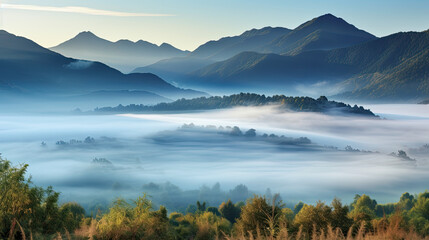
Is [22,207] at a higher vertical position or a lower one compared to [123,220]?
lower

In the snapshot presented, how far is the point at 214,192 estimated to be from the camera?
196625mm

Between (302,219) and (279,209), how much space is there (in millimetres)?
1037

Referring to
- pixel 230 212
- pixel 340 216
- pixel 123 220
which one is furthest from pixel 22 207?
pixel 230 212

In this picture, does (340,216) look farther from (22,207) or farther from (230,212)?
(230,212)

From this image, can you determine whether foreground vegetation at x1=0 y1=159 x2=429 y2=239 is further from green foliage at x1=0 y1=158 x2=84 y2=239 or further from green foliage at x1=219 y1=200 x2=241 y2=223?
green foliage at x1=219 y1=200 x2=241 y2=223

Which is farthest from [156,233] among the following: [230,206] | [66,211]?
[230,206]

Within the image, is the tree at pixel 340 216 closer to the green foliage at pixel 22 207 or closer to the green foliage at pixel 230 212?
the green foliage at pixel 22 207

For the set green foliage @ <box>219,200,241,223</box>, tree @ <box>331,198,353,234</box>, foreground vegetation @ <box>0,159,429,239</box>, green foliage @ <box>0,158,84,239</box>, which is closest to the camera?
foreground vegetation @ <box>0,159,429,239</box>

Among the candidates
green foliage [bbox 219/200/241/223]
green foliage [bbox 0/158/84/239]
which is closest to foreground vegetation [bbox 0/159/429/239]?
green foliage [bbox 0/158/84/239]

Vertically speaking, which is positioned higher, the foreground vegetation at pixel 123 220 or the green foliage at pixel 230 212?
the foreground vegetation at pixel 123 220

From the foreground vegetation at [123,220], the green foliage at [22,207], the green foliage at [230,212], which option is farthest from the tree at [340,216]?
the green foliage at [230,212]

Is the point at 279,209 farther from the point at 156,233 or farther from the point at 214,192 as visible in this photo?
the point at 214,192

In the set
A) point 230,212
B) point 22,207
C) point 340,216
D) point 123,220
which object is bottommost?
point 230,212

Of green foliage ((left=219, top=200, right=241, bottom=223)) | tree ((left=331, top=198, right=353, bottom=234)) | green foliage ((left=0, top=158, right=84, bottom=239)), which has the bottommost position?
green foliage ((left=219, top=200, right=241, bottom=223))
